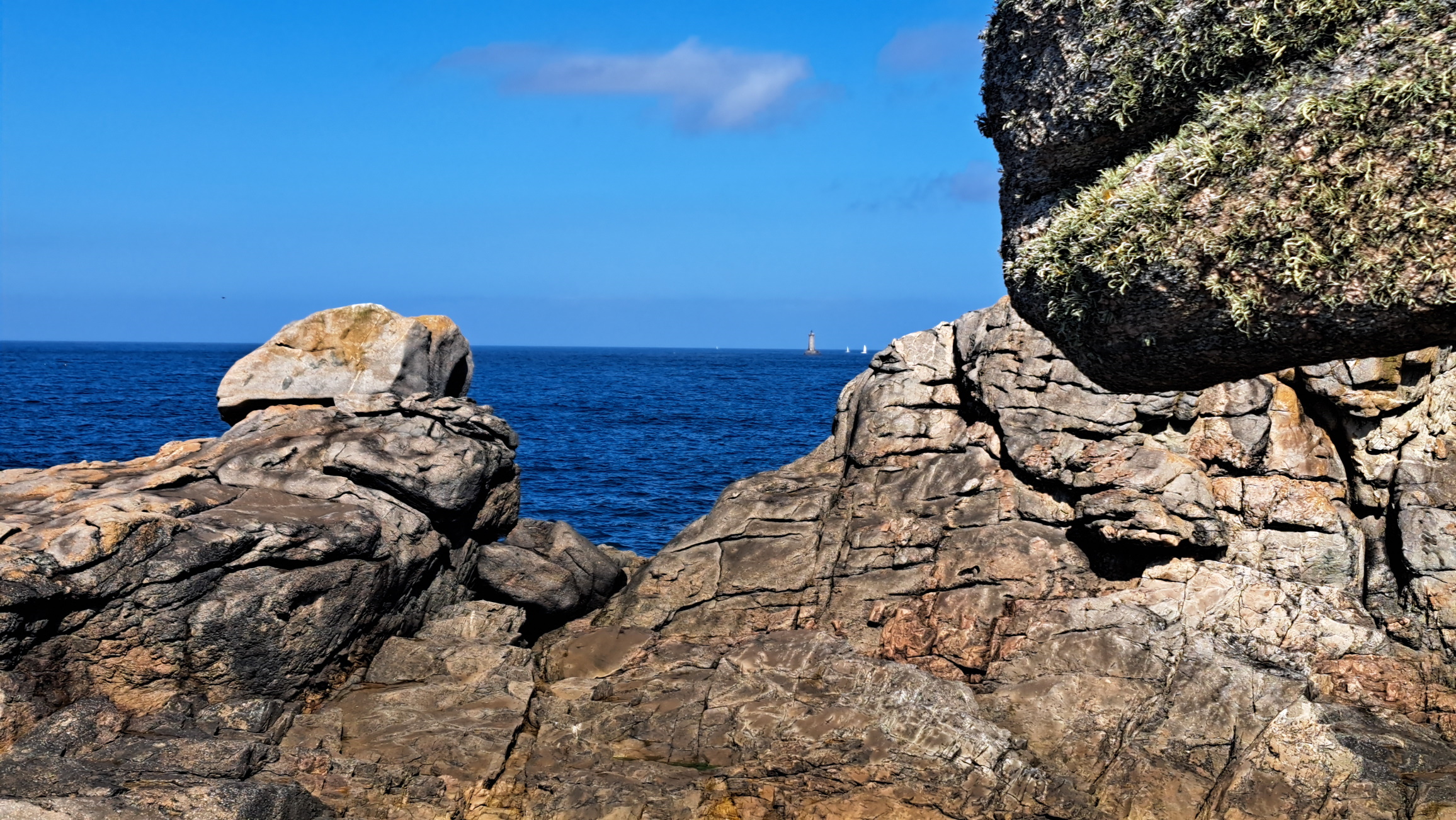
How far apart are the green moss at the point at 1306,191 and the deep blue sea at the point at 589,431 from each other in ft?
116

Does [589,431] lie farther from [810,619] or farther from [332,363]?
[810,619]

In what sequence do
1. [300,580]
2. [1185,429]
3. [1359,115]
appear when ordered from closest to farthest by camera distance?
[1359,115] < [300,580] < [1185,429]

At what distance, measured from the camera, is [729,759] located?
19.0 meters

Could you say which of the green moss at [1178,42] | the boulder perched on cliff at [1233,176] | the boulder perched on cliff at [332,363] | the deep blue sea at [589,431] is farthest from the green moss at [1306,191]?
the deep blue sea at [589,431]

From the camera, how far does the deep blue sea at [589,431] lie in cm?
5278

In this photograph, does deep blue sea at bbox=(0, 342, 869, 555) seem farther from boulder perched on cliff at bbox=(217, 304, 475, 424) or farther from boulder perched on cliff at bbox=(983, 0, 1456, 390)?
boulder perched on cliff at bbox=(983, 0, 1456, 390)

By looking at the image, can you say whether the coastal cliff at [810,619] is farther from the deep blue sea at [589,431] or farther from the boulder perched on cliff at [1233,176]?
the deep blue sea at [589,431]

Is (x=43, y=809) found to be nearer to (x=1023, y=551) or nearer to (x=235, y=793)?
(x=235, y=793)

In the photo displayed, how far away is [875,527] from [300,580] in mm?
12604

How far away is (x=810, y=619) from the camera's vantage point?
24.5 meters

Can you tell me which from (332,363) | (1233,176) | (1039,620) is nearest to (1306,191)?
(1233,176)

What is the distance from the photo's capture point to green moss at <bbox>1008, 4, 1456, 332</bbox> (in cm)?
722

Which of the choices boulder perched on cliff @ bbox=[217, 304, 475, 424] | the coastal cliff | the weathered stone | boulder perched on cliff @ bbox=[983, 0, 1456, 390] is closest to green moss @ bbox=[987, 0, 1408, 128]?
boulder perched on cliff @ bbox=[983, 0, 1456, 390]

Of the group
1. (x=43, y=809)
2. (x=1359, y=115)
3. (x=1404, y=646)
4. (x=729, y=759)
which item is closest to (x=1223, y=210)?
(x=1359, y=115)
